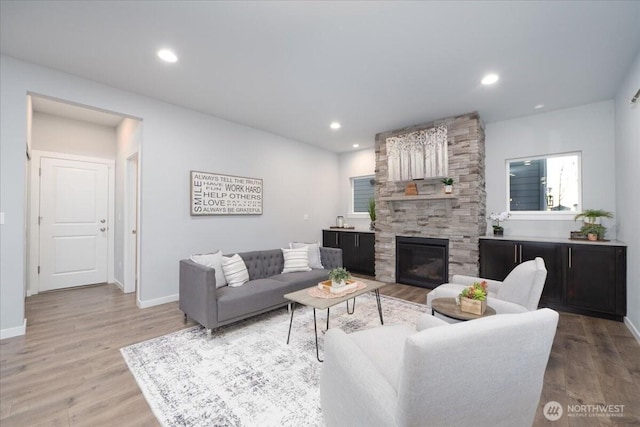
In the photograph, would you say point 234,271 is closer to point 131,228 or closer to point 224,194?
point 224,194

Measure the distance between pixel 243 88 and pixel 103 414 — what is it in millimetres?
3322

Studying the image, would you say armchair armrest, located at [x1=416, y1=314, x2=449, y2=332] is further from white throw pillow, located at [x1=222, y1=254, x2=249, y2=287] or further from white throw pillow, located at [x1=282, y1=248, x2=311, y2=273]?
white throw pillow, located at [x1=282, y1=248, x2=311, y2=273]

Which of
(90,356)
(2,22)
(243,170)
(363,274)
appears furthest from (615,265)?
(2,22)

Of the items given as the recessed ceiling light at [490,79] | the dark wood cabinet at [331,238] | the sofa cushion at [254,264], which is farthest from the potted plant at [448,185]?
the sofa cushion at [254,264]

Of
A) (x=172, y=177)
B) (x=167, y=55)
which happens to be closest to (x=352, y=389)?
(x=167, y=55)

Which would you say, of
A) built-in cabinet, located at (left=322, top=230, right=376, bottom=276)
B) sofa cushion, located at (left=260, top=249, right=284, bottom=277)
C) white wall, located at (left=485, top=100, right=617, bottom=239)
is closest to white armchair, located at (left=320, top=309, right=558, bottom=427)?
sofa cushion, located at (left=260, top=249, right=284, bottom=277)

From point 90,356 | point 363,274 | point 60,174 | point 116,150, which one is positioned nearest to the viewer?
point 90,356

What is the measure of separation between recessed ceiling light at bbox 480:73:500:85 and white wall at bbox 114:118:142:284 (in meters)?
4.71

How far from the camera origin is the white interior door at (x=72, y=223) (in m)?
4.37

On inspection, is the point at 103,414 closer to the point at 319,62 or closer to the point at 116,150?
the point at 319,62

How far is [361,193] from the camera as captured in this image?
6.58m

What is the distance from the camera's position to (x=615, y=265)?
3209 millimetres

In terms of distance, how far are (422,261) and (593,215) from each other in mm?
2309

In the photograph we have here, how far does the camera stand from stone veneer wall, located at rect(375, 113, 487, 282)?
164 inches
